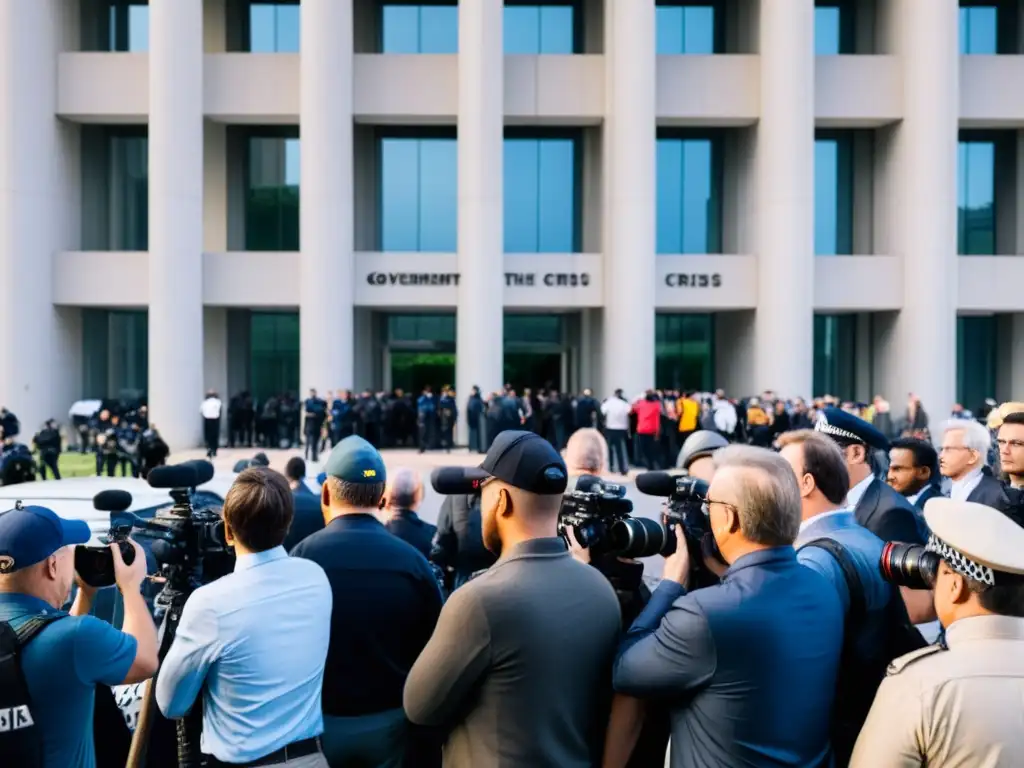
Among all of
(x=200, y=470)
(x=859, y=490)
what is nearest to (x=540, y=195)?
(x=859, y=490)

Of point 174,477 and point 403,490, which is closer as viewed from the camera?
point 174,477

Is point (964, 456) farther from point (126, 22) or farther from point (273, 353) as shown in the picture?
point (126, 22)

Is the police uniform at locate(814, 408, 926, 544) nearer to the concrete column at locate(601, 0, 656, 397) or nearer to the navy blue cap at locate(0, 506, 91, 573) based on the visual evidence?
the navy blue cap at locate(0, 506, 91, 573)

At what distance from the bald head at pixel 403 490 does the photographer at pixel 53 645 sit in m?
2.63

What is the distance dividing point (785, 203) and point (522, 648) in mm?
27405

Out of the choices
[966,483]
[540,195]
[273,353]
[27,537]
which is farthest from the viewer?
[273,353]

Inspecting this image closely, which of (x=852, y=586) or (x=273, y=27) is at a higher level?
(x=273, y=27)

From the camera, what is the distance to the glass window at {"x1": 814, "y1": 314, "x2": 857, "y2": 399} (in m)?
32.9

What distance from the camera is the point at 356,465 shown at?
392 cm

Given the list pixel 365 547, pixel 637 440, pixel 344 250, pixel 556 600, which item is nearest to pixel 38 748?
pixel 365 547

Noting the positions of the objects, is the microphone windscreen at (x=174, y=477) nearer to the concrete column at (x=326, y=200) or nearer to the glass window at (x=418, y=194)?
the concrete column at (x=326, y=200)

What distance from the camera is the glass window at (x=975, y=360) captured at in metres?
33.2

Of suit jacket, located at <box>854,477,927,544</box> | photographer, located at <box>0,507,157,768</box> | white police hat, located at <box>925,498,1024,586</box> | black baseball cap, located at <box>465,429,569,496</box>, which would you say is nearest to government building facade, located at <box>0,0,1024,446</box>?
suit jacket, located at <box>854,477,927,544</box>

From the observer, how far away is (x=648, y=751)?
9.78 feet
